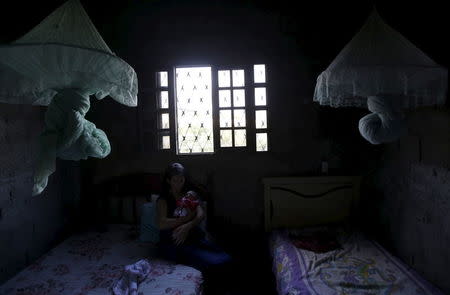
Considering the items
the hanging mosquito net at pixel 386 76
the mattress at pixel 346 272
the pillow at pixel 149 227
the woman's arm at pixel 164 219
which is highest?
the hanging mosquito net at pixel 386 76

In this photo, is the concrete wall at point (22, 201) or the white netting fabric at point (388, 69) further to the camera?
the concrete wall at point (22, 201)

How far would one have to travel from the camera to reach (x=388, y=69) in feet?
4.59

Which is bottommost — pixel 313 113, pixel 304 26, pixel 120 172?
pixel 120 172

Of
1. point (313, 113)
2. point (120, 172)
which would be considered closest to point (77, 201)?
point (120, 172)

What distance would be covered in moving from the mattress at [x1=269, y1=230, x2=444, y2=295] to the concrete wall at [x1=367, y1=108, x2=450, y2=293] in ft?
0.69

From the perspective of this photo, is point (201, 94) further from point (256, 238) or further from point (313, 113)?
point (256, 238)

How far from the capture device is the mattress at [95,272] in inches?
73.2

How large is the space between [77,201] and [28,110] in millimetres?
1114

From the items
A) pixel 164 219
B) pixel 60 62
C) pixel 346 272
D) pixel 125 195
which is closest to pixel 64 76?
pixel 60 62

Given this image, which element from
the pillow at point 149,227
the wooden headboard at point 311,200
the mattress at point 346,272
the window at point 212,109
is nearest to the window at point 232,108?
the window at point 212,109

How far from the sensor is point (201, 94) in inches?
120

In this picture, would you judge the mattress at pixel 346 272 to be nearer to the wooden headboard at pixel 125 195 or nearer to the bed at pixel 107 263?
the bed at pixel 107 263

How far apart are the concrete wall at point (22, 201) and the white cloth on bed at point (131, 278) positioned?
1034 millimetres

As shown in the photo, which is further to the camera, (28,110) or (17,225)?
(28,110)
